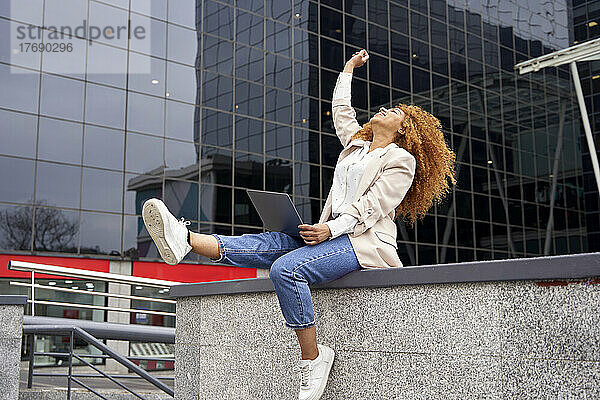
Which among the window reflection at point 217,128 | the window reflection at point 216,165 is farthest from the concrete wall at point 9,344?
the window reflection at point 217,128

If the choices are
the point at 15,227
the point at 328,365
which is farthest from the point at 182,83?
the point at 328,365

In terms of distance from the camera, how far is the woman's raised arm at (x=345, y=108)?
18.5 ft

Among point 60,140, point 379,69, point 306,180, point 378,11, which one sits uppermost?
point 378,11

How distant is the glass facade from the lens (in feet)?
75.8

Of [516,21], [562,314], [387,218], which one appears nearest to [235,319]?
[387,218]

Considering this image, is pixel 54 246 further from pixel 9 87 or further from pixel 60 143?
pixel 9 87

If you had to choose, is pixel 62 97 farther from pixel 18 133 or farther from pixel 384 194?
pixel 384 194

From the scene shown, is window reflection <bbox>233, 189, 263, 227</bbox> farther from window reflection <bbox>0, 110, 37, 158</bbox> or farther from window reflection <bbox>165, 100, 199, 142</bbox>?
window reflection <bbox>0, 110, 37, 158</bbox>

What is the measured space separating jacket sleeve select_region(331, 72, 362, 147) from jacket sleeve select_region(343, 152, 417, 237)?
36.1 inches

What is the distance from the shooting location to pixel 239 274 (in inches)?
1035

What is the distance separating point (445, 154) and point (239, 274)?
21505mm

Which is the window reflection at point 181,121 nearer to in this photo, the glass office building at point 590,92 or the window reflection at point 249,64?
the window reflection at point 249,64

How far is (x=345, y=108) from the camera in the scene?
224 inches

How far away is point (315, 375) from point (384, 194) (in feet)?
4.12
